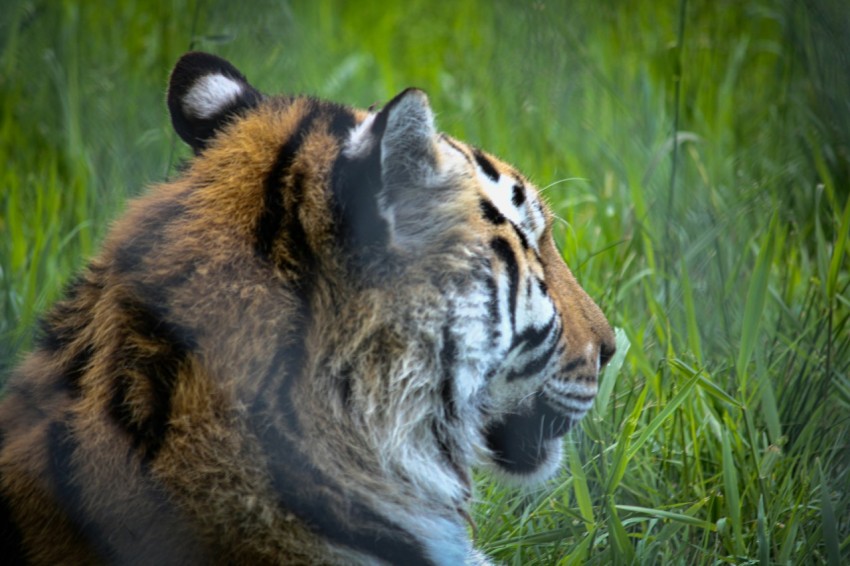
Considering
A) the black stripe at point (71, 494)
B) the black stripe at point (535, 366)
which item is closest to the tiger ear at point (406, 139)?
the black stripe at point (535, 366)

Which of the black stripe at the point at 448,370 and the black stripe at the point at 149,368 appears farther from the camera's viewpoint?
the black stripe at the point at 448,370

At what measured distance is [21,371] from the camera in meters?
2.10

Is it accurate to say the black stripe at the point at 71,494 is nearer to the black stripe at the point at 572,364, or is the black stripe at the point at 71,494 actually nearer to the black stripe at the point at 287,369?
the black stripe at the point at 287,369

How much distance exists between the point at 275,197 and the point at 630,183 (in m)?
2.37

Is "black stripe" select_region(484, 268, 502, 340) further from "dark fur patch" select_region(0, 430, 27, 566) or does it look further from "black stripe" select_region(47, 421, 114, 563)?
"dark fur patch" select_region(0, 430, 27, 566)

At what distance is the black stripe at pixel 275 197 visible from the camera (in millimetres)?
1955

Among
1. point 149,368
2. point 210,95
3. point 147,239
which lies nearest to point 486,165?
point 210,95

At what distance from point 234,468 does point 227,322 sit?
27cm

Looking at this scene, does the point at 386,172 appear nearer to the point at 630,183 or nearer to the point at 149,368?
the point at 149,368

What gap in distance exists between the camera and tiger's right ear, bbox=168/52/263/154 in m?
2.30

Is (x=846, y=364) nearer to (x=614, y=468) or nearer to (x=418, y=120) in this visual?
Answer: (x=614, y=468)

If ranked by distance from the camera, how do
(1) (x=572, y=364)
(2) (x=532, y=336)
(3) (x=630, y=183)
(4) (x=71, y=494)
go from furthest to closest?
(3) (x=630, y=183) → (1) (x=572, y=364) → (2) (x=532, y=336) → (4) (x=71, y=494)

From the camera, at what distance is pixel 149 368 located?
1.89 m

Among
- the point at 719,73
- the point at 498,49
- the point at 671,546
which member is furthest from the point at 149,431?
the point at 719,73
